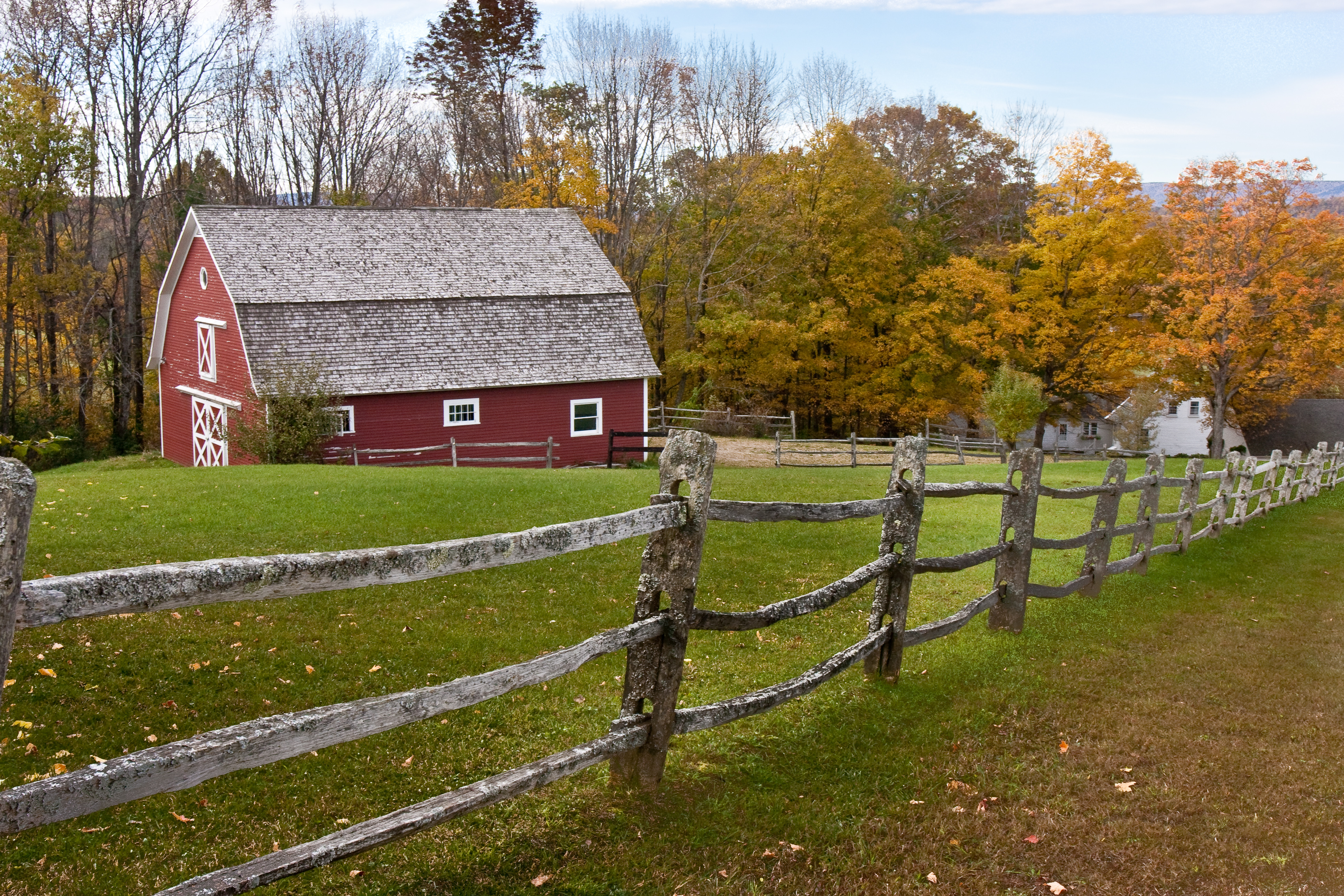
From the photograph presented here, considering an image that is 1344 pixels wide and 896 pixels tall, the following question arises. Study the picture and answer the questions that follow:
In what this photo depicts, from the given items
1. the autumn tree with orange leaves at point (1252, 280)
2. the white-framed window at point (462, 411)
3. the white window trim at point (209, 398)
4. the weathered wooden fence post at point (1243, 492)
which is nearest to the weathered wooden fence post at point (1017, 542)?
the weathered wooden fence post at point (1243, 492)

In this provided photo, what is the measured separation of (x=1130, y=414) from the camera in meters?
43.8

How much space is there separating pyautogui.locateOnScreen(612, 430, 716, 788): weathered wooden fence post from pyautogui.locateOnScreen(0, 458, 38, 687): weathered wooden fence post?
2.45m

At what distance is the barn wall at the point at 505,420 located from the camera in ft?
82.5

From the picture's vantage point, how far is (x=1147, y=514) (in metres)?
Result: 10.7

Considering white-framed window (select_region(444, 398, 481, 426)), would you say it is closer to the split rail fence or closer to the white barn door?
the white barn door

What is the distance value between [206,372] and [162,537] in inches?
736

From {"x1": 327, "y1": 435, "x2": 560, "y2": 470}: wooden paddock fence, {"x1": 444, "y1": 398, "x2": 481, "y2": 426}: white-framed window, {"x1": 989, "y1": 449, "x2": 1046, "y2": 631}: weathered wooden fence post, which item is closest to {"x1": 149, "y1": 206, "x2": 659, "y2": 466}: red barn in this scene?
{"x1": 444, "y1": 398, "x2": 481, "y2": 426}: white-framed window

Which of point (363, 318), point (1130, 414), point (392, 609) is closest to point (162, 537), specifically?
point (392, 609)

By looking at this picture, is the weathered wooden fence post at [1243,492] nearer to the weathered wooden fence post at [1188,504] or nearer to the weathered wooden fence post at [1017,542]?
the weathered wooden fence post at [1188,504]

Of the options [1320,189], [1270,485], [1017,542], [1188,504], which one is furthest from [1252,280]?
[1017,542]

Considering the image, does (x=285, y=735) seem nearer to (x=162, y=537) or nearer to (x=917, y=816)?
(x=917, y=816)

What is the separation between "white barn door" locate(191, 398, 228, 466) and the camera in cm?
2652

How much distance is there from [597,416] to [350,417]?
23.8ft

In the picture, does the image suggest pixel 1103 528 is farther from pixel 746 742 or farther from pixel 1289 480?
pixel 1289 480
